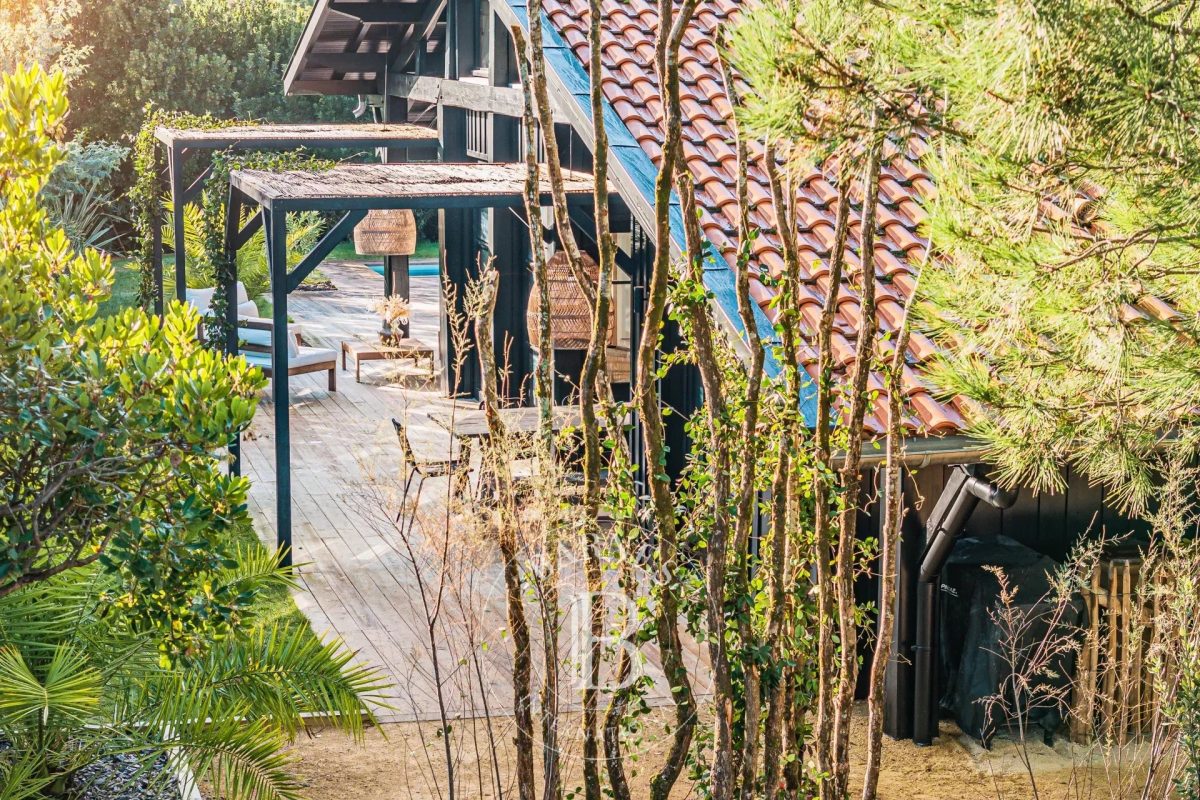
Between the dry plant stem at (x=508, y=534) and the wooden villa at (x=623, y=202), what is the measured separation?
0.15 metres

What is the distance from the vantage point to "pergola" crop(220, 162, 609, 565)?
27.7ft

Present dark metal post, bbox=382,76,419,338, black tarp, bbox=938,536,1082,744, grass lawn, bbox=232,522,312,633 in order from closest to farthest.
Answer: black tarp, bbox=938,536,1082,744 → grass lawn, bbox=232,522,312,633 → dark metal post, bbox=382,76,419,338

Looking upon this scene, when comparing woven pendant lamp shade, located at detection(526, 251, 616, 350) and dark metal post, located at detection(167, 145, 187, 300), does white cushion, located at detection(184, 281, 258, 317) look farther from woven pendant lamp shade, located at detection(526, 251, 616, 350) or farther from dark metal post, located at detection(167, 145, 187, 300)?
woven pendant lamp shade, located at detection(526, 251, 616, 350)

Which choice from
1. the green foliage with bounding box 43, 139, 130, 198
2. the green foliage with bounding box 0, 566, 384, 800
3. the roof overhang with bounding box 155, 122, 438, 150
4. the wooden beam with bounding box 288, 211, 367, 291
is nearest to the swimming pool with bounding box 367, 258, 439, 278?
the green foliage with bounding box 43, 139, 130, 198

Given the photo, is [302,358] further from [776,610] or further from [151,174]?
[776,610]

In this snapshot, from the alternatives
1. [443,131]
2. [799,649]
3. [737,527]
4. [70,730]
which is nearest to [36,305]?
[70,730]

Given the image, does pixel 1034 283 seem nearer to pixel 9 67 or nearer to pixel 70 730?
pixel 70 730

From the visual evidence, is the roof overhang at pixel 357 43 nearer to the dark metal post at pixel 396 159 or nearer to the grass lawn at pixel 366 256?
the dark metal post at pixel 396 159

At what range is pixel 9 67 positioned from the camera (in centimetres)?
2072

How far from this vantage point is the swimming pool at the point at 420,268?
82.0ft

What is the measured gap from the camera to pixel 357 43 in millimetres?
15008

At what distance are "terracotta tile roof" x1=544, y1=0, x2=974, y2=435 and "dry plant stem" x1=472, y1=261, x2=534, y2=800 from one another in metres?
1.21

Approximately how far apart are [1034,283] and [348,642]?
16.3ft

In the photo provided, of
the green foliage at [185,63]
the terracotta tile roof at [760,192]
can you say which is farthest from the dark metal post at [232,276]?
the green foliage at [185,63]
